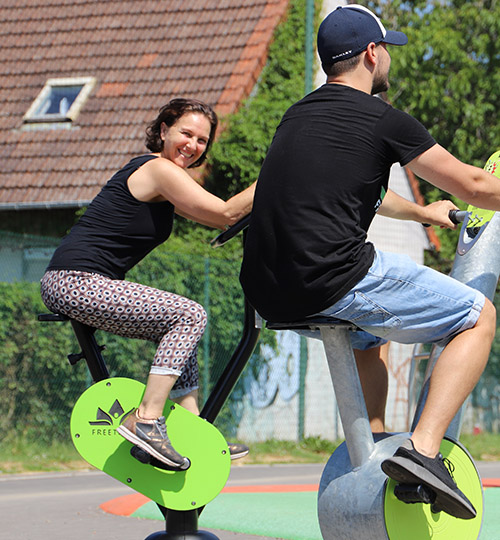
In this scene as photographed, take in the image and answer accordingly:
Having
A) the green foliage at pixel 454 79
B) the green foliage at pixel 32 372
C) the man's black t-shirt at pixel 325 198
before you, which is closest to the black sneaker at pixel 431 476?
the man's black t-shirt at pixel 325 198

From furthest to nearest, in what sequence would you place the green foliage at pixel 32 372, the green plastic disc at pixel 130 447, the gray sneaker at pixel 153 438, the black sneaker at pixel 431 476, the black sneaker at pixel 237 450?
the green foliage at pixel 32 372 → the black sneaker at pixel 237 450 → the green plastic disc at pixel 130 447 → the gray sneaker at pixel 153 438 → the black sneaker at pixel 431 476

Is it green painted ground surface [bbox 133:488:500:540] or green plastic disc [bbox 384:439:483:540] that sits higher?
green plastic disc [bbox 384:439:483:540]

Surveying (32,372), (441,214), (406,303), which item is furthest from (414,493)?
(32,372)

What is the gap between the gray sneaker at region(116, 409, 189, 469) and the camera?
3.64 metres

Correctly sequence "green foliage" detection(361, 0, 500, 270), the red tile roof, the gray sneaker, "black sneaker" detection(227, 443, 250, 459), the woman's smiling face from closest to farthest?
the gray sneaker < "black sneaker" detection(227, 443, 250, 459) < the woman's smiling face < the red tile roof < "green foliage" detection(361, 0, 500, 270)

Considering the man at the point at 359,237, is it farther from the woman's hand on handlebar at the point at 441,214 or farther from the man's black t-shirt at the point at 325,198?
the woman's hand on handlebar at the point at 441,214

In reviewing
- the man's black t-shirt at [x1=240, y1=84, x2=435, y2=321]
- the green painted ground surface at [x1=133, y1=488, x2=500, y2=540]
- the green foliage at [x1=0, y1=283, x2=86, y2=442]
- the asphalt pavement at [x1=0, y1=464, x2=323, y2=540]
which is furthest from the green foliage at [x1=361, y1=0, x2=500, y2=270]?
the man's black t-shirt at [x1=240, y1=84, x2=435, y2=321]

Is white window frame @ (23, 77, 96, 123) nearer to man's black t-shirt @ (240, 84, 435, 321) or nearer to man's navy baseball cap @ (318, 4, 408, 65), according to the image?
man's navy baseball cap @ (318, 4, 408, 65)

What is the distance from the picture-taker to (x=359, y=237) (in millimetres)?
3260

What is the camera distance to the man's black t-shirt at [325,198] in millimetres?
3189

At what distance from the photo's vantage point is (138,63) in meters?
15.9

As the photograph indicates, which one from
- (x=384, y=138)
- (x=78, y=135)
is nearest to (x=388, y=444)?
(x=384, y=138)

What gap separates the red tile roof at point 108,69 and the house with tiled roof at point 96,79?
17 millimetres

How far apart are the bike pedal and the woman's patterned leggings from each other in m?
1.03
